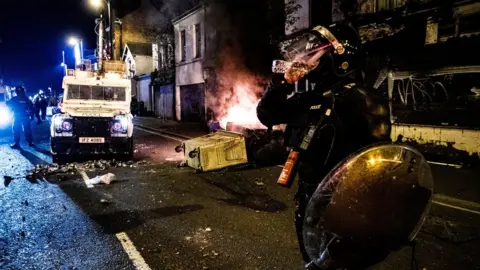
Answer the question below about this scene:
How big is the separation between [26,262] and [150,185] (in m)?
3.89

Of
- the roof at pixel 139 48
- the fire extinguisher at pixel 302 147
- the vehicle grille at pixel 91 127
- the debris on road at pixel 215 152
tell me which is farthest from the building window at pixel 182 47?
the fire extinguisher at pixel 302 147

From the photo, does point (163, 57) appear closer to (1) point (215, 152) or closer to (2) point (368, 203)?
(1) point (215, 152)

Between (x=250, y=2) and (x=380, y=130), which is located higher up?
(x=250, y=2)

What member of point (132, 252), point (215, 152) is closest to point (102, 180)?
point (215, 152)

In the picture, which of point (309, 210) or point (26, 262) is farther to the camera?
point (26, 262)

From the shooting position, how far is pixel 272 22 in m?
21.2

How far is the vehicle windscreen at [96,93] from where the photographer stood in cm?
1118

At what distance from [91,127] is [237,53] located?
13.9 metres

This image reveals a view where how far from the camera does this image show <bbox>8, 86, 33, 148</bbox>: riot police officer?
1412 cm

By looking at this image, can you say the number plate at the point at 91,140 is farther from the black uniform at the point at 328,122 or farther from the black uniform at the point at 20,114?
the black uniform at the point at 328,122

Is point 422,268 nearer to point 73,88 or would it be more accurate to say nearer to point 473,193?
point 473,193

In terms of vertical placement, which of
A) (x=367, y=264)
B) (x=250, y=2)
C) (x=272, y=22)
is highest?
(x=250, y=2)

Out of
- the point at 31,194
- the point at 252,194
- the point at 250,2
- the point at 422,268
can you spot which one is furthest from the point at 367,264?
the point at 250,2

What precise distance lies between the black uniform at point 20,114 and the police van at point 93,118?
418 cm
